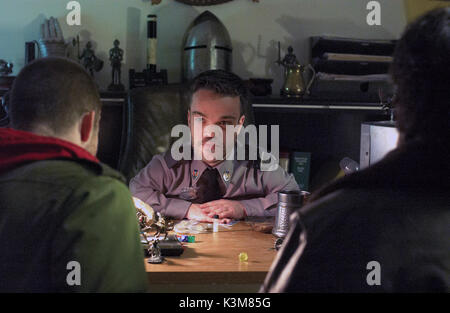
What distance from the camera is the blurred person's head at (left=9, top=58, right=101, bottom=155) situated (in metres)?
0.91

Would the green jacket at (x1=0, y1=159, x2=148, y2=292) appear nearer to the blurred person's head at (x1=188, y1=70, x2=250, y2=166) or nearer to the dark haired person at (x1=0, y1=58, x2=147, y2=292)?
the dark haired person at (x1=0, y1=58, x2=147, y2=292)

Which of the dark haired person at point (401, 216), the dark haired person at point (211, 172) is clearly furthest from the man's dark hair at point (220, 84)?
the dark haired person at point (401, 216)

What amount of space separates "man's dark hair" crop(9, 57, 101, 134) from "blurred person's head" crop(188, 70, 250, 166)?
43.2 inches

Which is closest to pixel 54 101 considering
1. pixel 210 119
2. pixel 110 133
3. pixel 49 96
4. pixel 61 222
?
pixel 49 96

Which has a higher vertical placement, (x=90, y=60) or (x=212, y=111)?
(x=90, y=60)

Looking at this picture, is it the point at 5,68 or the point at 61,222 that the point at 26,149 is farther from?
the point at 5,68

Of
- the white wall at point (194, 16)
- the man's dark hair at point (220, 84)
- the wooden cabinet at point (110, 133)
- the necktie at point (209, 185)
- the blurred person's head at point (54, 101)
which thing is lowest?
the necktie at point (209, 185)

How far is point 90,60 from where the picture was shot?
3012 millimetres

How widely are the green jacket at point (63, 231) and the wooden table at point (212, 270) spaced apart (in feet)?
1.42

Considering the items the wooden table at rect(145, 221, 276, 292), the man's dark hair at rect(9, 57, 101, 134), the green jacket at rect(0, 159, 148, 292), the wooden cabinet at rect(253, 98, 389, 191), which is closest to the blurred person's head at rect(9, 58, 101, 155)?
the man's dark hair at rect(9, 57, 101, 134)

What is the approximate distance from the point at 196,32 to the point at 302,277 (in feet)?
7.84

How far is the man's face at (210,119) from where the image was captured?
204 cm

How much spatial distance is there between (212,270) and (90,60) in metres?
2.08

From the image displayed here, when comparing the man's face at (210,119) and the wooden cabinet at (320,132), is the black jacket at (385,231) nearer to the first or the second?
the man's face at (210,119)
